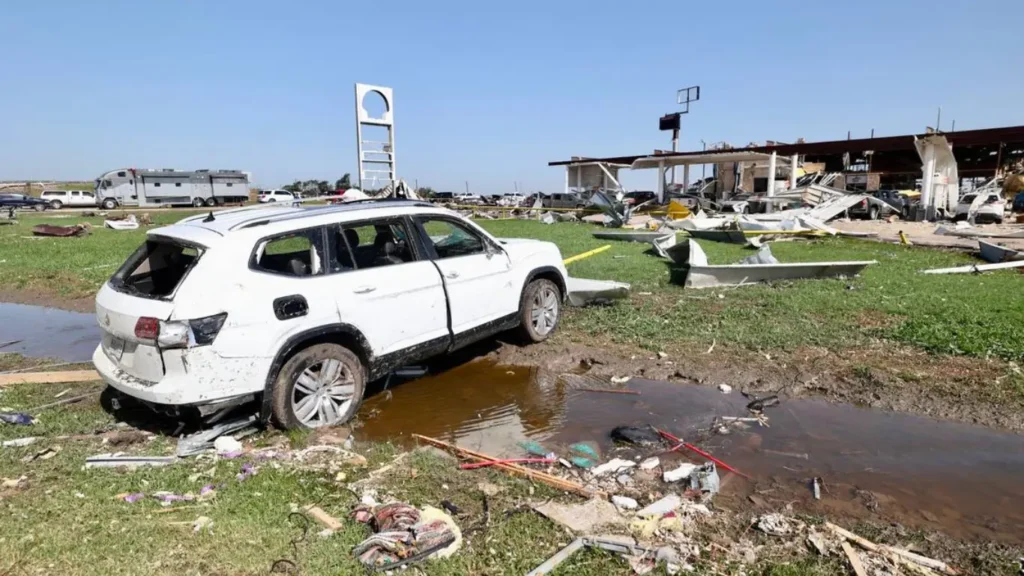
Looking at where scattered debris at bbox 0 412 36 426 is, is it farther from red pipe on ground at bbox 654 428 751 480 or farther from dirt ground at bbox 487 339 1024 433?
red pipe on ground at bbox 654 428 751 480

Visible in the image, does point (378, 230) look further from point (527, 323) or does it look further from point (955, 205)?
point (955, 205)

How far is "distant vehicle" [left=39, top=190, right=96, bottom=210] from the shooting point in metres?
45.8

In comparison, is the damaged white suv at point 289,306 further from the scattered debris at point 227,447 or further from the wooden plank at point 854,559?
the wooden plank at point 854,559

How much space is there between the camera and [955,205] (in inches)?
1109

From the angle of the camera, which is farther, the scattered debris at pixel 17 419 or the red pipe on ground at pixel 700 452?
the scattered debris at pixel 17 419

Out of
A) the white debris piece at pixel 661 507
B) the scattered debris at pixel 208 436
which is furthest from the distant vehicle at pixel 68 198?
the white debris piece at pixel 661 507

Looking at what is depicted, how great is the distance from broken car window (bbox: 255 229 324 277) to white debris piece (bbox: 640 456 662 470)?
281 centimetres

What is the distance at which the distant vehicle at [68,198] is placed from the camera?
45812 millimetres

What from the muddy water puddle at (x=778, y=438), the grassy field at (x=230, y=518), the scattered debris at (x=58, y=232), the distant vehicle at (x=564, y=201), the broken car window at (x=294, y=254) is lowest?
the muddy water puddle at (x=778, y=438)

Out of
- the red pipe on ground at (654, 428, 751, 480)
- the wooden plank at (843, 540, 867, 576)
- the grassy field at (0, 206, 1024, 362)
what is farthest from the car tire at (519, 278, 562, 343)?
the wooden plank at (843, 540, 867, 576)

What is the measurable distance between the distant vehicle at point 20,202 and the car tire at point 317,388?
47927 millimetres

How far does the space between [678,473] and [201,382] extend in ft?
10.6

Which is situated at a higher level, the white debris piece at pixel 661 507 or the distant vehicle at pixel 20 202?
the distant vehicle at pixel 20 202

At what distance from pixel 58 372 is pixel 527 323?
15.6 ft
